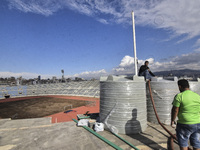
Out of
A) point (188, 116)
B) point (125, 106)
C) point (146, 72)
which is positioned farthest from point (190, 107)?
point (146, 72)

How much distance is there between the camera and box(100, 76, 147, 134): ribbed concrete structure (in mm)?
4863

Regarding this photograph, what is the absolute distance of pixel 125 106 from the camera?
4871 millimetres

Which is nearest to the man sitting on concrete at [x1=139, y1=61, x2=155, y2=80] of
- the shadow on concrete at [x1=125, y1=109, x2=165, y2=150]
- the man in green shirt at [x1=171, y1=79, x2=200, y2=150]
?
the shadow on concrete at [x1=125, y1=109, x2=165, y2=150]

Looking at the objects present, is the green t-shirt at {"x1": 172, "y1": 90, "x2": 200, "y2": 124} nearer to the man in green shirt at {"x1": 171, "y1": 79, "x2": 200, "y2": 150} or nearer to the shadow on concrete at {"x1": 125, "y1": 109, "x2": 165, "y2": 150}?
the man in green shirt at {"x1": 171, "y1": 79, "x2": 200, "y2": 150}

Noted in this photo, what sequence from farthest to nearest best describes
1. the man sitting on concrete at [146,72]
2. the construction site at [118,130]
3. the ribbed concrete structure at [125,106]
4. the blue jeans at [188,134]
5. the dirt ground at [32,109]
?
1. the dirt ground at [32,109]
2. the man sitting on concrete at [146,72]
3. the ribbed concrete structure at [125,106]
4. the construction site at [118,130]
5. the blue jeans at [188,134]

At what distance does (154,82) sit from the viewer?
238 inches

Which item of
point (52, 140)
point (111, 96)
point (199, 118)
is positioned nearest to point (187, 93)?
point (199, 118)

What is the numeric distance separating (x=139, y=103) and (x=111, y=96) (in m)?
1.29

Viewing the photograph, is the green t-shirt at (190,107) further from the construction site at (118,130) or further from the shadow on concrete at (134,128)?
the shadow on concrete at (134,128)

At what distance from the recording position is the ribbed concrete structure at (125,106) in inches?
191

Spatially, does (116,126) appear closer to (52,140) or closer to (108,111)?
(108,111)

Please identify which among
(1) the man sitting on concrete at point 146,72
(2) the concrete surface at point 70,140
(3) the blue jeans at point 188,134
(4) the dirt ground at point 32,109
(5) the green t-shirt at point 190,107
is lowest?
(4) the dirt ground at point 32,109

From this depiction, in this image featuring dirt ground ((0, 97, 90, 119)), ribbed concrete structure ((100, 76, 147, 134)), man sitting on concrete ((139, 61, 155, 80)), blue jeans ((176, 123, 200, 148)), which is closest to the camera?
blue jeans ((176, 123, 200, 148))

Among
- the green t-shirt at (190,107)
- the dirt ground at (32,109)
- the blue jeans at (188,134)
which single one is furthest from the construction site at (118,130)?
the dirt ground at (32,109)
